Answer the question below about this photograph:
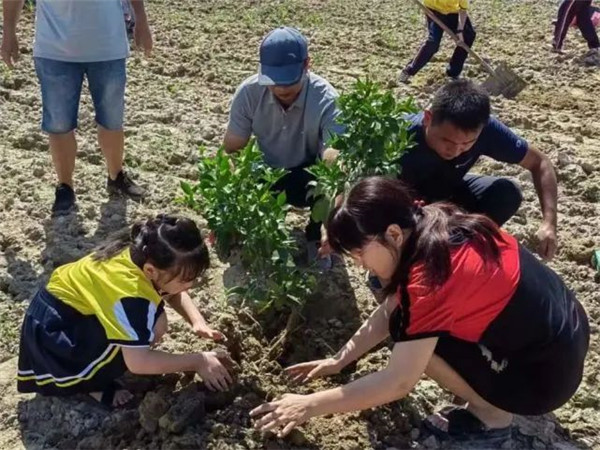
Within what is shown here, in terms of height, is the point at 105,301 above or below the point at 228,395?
above

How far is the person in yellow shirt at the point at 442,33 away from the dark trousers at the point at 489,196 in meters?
3.39

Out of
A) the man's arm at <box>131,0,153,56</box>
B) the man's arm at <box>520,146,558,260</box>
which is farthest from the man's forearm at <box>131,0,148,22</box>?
the man's arm at <box>520,146,558,260</box>

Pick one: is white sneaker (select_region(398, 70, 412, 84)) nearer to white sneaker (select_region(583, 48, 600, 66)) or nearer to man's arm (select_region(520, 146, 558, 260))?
white sneaker (select_region(583, 48, 600, 66))

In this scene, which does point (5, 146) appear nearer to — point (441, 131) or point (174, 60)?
point (174, 60)

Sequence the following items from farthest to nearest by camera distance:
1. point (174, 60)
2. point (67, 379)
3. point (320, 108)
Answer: point (174, 60), point (320, 108), point (67, 379)

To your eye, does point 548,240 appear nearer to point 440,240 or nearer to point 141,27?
point 440,240

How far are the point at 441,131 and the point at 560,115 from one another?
3.33 meters

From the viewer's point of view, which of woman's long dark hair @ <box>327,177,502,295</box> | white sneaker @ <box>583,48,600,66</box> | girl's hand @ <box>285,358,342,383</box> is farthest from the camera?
white sneaker @ <box>583,48,600,66</box>

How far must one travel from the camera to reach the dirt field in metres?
2.58

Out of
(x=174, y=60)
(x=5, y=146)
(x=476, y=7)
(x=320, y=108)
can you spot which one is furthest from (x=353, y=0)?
(x=320, y=108)

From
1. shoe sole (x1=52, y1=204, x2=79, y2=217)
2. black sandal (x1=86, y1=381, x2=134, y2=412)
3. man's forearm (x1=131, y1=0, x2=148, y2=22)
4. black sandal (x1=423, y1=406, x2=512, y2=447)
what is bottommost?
shoe sole (x1=52, y1=204, x2=79, y2=217)

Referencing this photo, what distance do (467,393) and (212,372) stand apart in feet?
2.59

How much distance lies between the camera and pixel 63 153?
155 inches

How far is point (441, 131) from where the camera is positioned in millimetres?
2953
